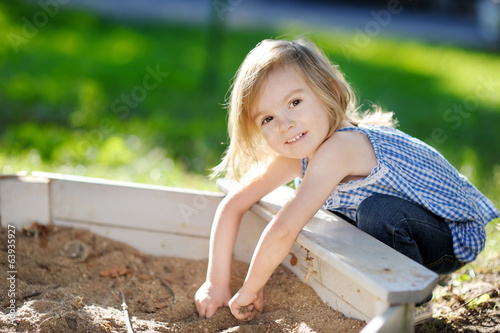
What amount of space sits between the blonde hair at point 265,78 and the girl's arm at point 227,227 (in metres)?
0.10

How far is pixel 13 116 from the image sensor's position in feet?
15.8

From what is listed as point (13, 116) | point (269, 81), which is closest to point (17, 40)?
point (13, 116)

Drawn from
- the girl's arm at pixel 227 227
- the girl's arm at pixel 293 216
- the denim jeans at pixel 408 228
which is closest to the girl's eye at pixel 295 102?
the girl's arm at pixel 293 216

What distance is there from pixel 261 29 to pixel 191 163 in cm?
528

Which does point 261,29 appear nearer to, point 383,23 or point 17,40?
point 383,23

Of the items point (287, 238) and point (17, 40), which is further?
point (17, 40)

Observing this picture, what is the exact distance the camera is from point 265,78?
1.96m

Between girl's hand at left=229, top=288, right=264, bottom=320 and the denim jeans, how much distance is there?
0.45 meters

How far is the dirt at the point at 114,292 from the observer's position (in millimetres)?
1854

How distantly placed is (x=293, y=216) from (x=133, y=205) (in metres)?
0.89

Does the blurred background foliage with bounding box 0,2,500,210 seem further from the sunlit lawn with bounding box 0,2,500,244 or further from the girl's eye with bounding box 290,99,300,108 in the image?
the girl's eye with bounding box 290,99,300,108

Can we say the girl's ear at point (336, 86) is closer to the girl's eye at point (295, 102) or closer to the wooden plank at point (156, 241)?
the girl's eye at point (295, 102)

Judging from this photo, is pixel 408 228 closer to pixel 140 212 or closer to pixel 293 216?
pixel 293 216

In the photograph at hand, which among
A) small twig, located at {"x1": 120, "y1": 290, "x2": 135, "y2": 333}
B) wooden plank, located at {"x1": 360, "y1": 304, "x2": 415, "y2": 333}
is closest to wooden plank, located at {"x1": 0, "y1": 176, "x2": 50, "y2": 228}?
small twig, located at {"x1": 120, "y1": 290, "x2": 135, "y2": 333}
